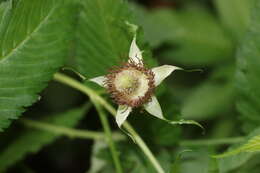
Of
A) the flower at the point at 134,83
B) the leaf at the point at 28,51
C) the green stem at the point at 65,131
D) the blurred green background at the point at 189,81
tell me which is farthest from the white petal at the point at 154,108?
the blurred green background at the point at 189,81

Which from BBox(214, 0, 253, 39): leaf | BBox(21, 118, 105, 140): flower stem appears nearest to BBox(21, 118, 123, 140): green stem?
BBox(21, 118, 105, 140): flower stem

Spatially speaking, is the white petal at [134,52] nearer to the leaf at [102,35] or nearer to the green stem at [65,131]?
the leaf at [102,35]

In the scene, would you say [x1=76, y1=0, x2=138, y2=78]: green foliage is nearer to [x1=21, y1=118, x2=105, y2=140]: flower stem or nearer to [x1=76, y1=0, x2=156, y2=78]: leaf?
[x1=76, y1=0, x2=156, y2=78]: leaf

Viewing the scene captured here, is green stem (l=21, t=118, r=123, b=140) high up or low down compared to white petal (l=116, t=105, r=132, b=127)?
down

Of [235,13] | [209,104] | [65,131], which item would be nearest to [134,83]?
[65,131]

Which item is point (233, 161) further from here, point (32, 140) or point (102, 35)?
point (32, 140)
